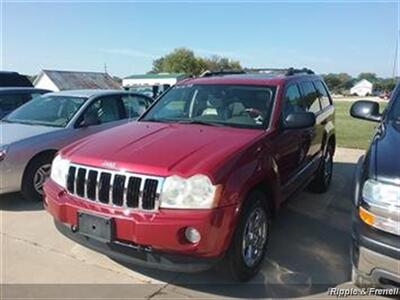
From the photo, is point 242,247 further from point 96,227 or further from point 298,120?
point 298,120

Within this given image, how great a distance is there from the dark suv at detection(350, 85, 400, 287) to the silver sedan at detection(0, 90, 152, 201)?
14.4 ft

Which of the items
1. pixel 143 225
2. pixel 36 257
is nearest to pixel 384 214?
pixel 143 225

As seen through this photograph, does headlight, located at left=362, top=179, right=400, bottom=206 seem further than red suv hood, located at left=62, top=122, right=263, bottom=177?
No

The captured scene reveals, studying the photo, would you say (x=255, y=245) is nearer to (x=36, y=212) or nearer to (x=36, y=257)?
(x=36, y=257)

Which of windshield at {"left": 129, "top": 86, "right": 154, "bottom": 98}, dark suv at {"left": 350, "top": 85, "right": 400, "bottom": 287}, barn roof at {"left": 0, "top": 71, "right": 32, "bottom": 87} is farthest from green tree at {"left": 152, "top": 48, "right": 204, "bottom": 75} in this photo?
dark suv at {"left": 350, "top": 85, "right": 400, "bottom": 287}

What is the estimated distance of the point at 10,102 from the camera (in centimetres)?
868

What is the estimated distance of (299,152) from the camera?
5.34 m

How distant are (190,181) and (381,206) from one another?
1365 mm

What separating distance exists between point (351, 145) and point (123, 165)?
32.0ft

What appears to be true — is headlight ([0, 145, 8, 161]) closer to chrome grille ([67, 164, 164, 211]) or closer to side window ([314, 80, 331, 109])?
chrome grille ([67, 164, 164, 211])

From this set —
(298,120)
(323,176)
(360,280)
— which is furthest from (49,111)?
(360,280)

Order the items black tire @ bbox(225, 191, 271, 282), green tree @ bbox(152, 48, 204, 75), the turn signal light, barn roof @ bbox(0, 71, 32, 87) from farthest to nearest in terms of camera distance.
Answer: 1. green tree @ bbox(152, 48, 204, 75)
2. barn roof @ bbox(0, 71, 32, 87)
3. black tire @ bbox(225, 191, 271, 282)
4. the turn signal light

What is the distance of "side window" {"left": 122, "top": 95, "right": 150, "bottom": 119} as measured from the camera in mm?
7996

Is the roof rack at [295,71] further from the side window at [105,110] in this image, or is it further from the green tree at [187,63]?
the green tree at [187,63]
